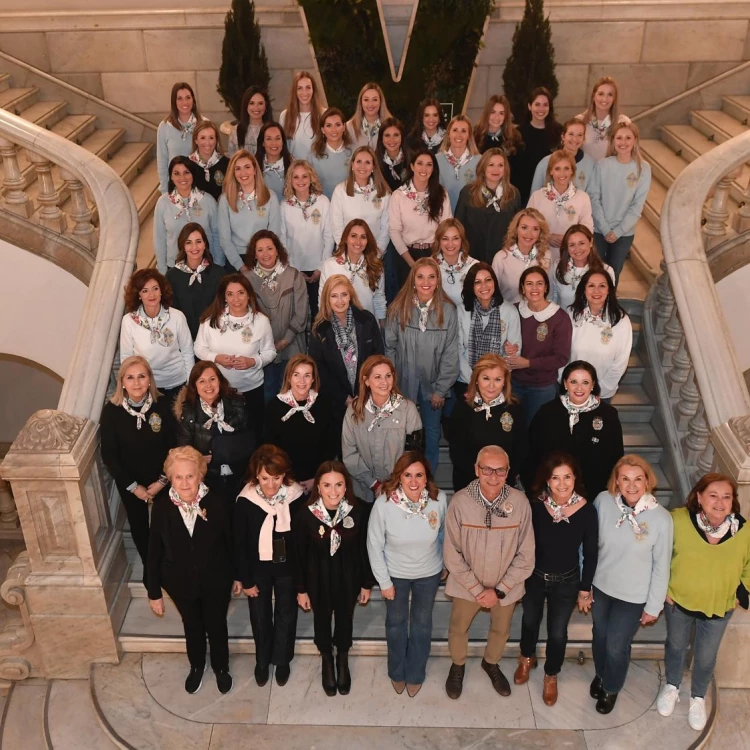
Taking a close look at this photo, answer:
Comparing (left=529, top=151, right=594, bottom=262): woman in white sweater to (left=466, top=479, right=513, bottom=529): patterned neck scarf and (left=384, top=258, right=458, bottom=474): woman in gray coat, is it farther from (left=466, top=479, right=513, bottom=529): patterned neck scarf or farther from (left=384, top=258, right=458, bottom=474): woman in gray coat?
(left=466, top=479, right=513, bottom=529): patterned neck scarf

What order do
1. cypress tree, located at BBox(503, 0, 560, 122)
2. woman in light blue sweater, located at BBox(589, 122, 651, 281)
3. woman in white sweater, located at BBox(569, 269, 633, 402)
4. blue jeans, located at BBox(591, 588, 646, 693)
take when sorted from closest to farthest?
blue jeans, located at BBox(591, 588, 646, 693)
woman in white sweater, located at BBox(569, 269, 633, 402)
woman in light blue sweater, located at BBox(589, 122, 651, 281)
cypress tree, located at BBox(503, 0, 560, 122)

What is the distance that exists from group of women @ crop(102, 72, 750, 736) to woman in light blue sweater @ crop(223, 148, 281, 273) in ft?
0.05

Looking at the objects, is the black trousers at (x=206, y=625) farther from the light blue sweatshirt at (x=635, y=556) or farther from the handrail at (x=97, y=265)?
the light blue sweatshirt at (x=635, y=556)

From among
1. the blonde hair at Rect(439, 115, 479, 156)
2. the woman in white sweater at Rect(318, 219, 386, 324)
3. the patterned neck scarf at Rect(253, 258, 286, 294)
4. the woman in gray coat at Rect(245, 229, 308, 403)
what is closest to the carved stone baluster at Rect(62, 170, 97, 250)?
the woman in gray coat at Rect(245, 229, 308, 403)

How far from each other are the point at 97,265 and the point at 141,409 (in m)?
1.75

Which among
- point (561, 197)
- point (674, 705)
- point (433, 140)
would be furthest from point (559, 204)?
point (674, 705)

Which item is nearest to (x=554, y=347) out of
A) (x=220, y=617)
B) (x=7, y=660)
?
(x=220, y=617)

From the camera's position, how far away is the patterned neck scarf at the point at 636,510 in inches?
194

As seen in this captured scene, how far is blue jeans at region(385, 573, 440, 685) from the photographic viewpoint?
5.29 m

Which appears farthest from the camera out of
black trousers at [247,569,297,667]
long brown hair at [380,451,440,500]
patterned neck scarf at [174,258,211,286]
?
patterned neck scarf at [174,258,211,286]

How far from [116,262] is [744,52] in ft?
24.8

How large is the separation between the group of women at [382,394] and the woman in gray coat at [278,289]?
0.05 ft

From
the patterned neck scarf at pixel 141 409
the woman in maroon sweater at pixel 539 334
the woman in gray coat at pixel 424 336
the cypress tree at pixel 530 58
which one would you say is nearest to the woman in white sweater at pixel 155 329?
the patterned neck scarf at pixel 141 409

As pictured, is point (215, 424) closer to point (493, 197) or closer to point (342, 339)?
point (342, 339)
